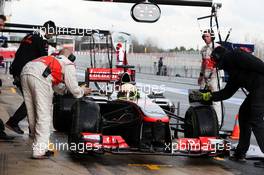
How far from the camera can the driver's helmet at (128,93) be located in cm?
786

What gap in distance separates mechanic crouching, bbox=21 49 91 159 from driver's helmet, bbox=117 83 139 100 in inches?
39.3

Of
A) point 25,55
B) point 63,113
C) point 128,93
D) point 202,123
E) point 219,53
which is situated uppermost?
point 219,53

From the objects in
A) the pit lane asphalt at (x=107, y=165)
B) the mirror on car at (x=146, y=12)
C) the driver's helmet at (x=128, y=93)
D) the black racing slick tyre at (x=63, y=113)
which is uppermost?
the mirror on car at (x=146, y=12)

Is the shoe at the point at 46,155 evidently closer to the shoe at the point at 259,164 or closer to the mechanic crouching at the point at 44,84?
the mechanic crouching at the point at 44,84

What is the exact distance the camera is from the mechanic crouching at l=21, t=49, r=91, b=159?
6.95 meters

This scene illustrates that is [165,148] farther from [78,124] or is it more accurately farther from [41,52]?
[41,52]

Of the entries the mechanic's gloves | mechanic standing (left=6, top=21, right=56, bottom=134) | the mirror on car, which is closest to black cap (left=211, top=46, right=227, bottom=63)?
the mechanic's gloves

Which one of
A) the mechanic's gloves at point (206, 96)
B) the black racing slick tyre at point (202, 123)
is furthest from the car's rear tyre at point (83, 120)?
the mechanic's gloves at point (206, 96)

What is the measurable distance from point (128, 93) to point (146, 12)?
5.36ft

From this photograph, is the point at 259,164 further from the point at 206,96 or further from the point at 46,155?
the point at 46,155

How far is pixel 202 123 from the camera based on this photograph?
723 cm

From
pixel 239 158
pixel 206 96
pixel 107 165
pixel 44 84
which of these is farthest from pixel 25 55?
pixel 239 158

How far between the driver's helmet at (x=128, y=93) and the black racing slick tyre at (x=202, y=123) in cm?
88

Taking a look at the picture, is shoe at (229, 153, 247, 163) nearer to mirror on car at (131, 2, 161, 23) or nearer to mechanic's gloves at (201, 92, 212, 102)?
mechanic's gloves at (201, 92, 212, 102)
